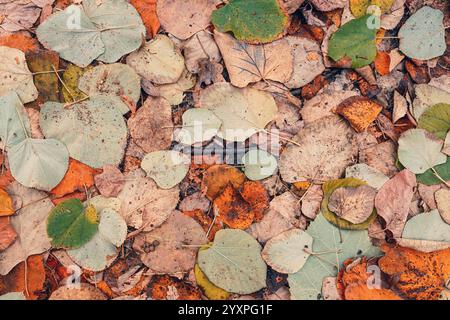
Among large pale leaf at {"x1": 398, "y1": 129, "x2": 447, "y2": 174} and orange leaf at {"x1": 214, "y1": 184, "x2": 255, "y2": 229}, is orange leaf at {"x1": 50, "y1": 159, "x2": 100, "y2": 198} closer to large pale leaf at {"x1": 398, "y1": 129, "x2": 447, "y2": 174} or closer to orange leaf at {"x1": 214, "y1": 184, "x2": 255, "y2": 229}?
orange leaf at {"x1": 214, "y1": 184, "x2": 255, "y2": 229}

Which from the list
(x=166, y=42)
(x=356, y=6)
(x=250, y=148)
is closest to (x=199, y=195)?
(x=250, y=148)

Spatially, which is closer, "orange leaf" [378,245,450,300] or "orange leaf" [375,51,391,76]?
"orange leaf" [378,245,450,300]

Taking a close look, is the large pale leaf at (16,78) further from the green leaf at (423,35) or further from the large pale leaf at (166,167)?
the green leaf at (423,35)

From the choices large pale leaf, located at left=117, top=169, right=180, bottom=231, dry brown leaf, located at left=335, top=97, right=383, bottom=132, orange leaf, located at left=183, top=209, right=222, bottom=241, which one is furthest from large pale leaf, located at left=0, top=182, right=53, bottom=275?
dry brown leaf, located at left=335, top=97, right=383, bottom=132

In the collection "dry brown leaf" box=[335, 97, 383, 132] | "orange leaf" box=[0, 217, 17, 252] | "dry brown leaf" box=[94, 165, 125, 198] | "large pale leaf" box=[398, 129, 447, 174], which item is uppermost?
"dry brown leaf" box=[335, 97, 383, 132]

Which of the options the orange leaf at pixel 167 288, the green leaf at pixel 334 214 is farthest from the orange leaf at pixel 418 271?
the orange leaf at pixel 167 288

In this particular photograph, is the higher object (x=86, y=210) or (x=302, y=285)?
(x=86, y=210)
